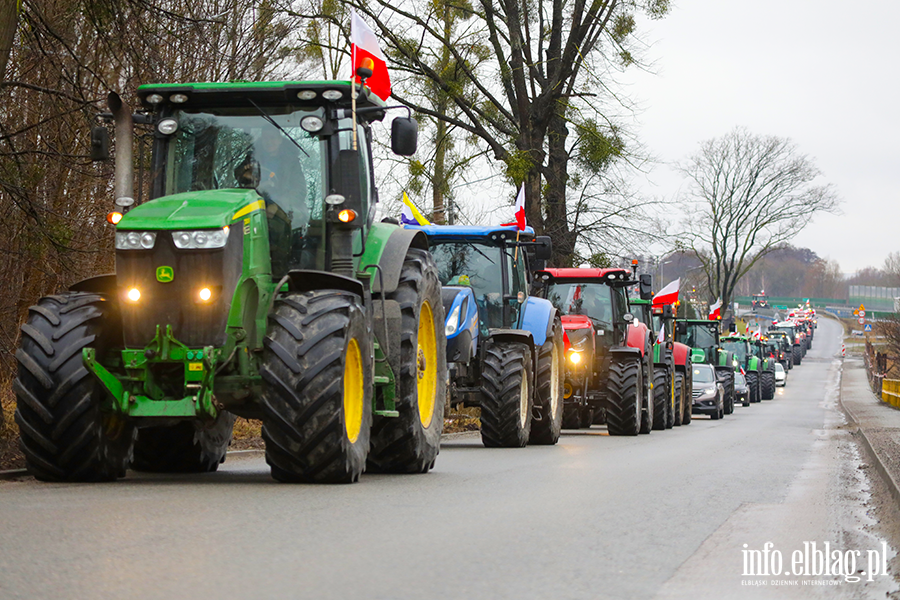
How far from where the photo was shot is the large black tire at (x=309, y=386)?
841 centimetres

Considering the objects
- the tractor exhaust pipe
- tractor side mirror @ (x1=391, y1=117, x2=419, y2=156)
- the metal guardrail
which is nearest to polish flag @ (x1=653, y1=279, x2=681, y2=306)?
the metal guardrail

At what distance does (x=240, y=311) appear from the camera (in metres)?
8.79

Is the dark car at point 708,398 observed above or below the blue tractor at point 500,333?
below

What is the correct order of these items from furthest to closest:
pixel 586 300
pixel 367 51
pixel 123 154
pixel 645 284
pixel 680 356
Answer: pixel 680 356
pixel 645 284
pixel 586 300
pixel 367 51
pixel 123 154

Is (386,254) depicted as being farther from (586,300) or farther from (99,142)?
(586,300)

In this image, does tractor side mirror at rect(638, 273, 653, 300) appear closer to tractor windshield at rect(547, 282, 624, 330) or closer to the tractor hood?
tractor windshield at rect(547, 282, 624, 330)

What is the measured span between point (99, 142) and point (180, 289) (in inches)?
69.1

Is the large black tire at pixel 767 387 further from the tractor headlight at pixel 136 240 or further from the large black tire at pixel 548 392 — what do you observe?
the tractor headlight at pixel 136 240

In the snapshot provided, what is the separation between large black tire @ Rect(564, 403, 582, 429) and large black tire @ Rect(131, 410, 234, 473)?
13.4 m

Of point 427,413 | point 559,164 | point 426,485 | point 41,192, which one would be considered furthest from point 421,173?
point 426,485

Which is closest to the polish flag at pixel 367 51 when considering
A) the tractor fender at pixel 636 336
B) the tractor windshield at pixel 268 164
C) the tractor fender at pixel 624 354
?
the tractor windshield at pixel 268 164

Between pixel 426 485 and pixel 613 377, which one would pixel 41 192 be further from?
pixel 613 377

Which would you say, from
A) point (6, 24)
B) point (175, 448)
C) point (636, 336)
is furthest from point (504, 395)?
point (636, 336)

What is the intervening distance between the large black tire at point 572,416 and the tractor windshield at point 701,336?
2053 centimetres
